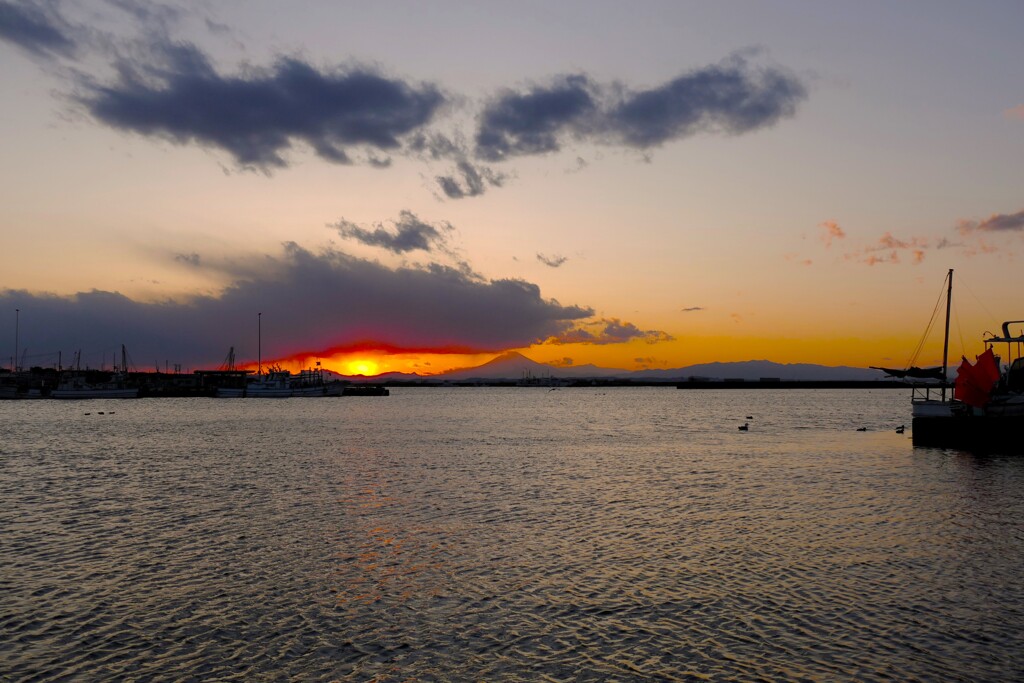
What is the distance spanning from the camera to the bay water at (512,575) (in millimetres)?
15969

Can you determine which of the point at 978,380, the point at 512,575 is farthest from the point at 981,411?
the point at 512,575

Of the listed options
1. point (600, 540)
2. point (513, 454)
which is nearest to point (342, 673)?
point (600, 540)

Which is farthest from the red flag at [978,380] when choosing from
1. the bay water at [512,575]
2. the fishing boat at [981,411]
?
the bay water at [512,575]

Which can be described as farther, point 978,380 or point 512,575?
point 978,380

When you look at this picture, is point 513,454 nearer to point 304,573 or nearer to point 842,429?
point 304,573

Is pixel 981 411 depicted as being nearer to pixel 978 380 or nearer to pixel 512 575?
pixel 978 380

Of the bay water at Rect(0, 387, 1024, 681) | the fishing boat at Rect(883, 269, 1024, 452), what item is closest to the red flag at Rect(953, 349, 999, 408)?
the fishing boat at Rect(883, 269, 1024, 452)

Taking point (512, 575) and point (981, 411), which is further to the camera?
point (981, 411)

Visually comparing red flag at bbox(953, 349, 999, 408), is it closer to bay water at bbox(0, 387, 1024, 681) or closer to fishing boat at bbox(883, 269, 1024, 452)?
fishing boat at bbox(883, 269, 1024, 452)

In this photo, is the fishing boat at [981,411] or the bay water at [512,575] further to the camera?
the fishing boat at [981,411]

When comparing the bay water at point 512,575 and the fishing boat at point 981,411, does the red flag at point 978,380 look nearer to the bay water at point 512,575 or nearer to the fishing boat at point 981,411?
the fishing boat at point 981,411

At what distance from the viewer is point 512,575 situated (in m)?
22.9

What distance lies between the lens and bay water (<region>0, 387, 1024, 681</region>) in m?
16.0

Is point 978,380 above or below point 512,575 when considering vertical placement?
above
